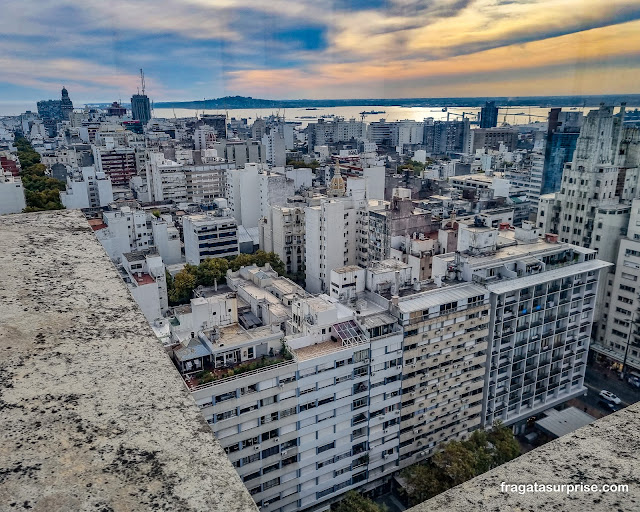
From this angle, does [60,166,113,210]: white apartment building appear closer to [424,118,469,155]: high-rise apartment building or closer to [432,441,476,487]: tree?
[432,441,476,487]: tree

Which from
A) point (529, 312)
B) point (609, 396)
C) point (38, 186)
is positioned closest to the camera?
point (529, 312)

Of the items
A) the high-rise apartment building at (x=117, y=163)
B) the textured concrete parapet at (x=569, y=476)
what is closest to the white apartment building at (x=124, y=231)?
the high-rise apartment building at (x=117, y=163)

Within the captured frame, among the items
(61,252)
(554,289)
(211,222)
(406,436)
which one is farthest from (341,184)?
(61,252)

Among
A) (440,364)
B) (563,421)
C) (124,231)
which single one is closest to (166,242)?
(124,231)

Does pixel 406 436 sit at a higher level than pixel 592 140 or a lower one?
lower

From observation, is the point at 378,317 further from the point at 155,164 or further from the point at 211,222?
the point at 155,164

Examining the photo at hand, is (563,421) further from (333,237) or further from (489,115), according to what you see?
(489,115)
